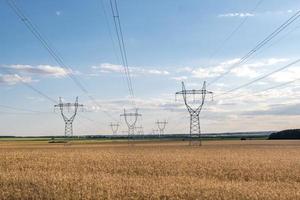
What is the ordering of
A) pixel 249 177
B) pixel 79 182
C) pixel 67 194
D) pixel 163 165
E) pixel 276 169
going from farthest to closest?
1. pixel 163 165
2. pixel 276 169
3. pixel 249 177
4. pixel 79 182
5. pixel 67 194

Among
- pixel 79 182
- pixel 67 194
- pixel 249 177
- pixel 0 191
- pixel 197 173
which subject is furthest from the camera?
pixel 197 173

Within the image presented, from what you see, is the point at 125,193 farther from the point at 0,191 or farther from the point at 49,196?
the point at 0,191

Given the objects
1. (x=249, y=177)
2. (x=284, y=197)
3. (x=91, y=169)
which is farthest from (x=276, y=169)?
(x=284, y=197)

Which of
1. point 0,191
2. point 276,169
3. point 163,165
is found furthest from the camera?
point 163,165

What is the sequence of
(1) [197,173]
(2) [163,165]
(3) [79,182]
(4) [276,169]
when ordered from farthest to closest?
(2) [163,165]
(4) [276,169]
(1) [197,173]
(3) [79,182]

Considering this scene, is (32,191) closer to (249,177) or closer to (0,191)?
(0,191)

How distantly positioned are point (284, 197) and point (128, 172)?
16336 mm

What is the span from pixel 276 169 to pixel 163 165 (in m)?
8.42

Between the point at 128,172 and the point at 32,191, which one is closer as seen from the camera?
the point at 32,191

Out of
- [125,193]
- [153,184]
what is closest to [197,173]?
[153,184]

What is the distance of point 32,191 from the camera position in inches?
853

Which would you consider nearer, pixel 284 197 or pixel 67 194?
pixel 284 197

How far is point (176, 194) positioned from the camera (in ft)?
65.4

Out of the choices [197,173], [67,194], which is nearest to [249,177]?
[197,173]
